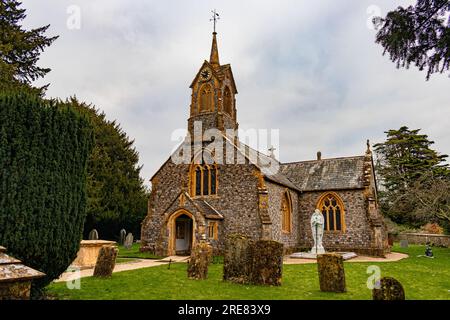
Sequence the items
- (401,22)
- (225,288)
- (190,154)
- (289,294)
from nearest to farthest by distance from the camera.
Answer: (401,22) < (289,294) < (225,288) < (190,154)

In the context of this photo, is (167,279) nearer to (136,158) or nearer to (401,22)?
(401,22)

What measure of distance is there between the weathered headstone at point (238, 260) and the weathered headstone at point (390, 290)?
5004 millimetres

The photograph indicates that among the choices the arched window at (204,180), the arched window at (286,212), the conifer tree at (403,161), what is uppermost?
the conifer tree at (403,161)

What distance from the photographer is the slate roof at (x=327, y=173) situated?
24094mm

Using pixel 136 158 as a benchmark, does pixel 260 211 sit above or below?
below

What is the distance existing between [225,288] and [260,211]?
972 centimetres

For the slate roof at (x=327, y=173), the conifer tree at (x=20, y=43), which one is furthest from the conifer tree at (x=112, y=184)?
the slate roof at (x=327, y=173)

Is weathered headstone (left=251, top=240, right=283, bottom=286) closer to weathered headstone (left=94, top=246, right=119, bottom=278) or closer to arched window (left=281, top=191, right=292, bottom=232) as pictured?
weathered headstone (left=94, top=246, right=119, bottom=278)

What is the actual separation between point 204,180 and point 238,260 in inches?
446

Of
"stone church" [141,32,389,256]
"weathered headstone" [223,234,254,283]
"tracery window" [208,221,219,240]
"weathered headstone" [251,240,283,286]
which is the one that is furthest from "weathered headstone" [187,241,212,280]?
"tracery window" [208,221,219,240]

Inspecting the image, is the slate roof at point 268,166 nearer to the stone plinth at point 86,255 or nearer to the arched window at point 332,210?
the arched window at point 332,210

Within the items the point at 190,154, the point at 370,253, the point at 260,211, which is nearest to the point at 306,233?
the point at 370,253

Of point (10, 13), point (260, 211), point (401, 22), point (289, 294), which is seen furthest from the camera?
point (10, 13)
